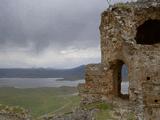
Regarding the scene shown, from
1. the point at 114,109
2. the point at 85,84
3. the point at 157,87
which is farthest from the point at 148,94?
the point at 85,84

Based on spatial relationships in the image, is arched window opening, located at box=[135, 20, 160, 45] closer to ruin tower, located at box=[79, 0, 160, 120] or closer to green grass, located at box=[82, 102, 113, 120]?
ruin tower, located at box=[79, 0, 160, 120]

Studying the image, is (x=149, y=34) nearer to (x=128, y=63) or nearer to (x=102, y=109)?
(x=128, y=63)

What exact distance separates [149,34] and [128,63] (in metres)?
3.69

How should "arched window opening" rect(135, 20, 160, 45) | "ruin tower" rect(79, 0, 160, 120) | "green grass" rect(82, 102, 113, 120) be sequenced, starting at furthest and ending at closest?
"arched window opening" rect(135, 20, 160, 45)
"ruin tower" rect(79, 0, 160, 120)
"green grass" rect(82, 102, 113, 120)

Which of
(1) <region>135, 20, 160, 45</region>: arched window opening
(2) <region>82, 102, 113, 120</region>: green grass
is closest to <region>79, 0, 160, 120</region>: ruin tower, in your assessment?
(2) <region>82, 102, 113, 120</region>: green grass

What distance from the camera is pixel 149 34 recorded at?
18.3 meters

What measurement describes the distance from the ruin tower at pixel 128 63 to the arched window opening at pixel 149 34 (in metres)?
1.15

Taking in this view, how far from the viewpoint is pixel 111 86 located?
15.9m

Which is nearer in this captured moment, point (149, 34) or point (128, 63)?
point (128, 63)

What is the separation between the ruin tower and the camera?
1483 centimetres

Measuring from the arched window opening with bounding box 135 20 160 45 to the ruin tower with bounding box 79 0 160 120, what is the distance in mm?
1149

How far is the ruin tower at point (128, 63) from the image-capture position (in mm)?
14828

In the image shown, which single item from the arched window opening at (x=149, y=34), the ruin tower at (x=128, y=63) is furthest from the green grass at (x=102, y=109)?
the arched window opening at (x=149, y=34)

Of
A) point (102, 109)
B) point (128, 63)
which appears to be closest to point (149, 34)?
point (128, 63)
